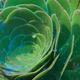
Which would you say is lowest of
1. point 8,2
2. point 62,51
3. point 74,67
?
point 74,67

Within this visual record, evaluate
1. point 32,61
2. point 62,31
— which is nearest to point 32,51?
point 32,61

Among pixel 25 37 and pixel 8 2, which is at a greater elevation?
pixel 8 2

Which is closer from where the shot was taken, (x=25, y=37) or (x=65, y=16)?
(x=65, y=16)

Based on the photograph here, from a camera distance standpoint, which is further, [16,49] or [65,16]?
[16,49]

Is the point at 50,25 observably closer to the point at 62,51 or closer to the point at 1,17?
the point at 62,51

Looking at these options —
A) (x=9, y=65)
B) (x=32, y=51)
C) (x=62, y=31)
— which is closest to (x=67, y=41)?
(x=62, y=31)

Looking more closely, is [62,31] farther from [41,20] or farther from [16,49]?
[16,49]
